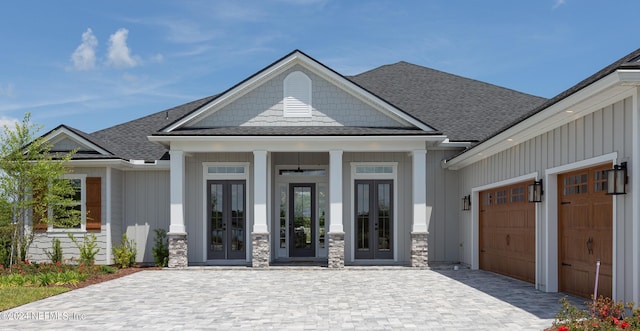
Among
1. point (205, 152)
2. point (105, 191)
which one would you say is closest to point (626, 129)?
point (205, 152)

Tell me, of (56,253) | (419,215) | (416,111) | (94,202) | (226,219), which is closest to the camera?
(419,215)

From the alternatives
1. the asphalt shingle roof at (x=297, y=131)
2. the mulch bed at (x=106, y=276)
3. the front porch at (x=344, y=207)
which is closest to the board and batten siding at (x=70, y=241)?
the mulch bed at (x=106, y=276)

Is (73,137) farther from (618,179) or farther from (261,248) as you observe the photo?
(618,179)

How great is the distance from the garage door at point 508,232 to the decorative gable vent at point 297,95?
5490mm

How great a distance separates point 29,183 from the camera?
15258 millimetres

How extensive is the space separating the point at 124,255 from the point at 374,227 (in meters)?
7.31

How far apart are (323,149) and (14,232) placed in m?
8.49

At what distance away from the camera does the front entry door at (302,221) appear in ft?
60.7

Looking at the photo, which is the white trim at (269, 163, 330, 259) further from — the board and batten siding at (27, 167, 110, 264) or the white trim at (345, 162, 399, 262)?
the board and batten siding at (27, 167, 110, 264)

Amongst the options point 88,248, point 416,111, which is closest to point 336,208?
point 416,111

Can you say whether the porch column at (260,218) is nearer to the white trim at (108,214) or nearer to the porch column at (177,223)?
the porch column at (177,223)

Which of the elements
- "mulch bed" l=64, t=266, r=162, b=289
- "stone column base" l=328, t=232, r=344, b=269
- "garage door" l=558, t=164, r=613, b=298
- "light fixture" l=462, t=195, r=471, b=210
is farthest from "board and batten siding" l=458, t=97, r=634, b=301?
"mulch bed" l=64, t=266, r=162, b=289

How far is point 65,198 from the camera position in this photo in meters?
17.1

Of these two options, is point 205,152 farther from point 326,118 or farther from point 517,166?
point 517,166
